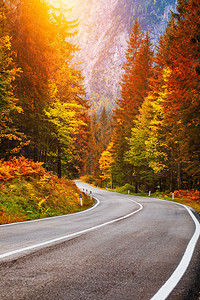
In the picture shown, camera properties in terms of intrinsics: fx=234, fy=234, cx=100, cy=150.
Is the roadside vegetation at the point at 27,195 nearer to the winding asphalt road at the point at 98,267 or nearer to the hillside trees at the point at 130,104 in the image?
the winding asphalt road at the point at 98,267

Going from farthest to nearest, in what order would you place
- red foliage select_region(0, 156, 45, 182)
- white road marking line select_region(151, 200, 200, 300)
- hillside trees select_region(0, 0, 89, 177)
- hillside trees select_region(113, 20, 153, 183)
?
hillside trees select_region(113, 20, 153, 183)
hillside trees select_region(0, 0, 89, 177)
red foliage select_region(0, 156, 45, 182)
white road marking line select_region(151, 200, 200, 300)

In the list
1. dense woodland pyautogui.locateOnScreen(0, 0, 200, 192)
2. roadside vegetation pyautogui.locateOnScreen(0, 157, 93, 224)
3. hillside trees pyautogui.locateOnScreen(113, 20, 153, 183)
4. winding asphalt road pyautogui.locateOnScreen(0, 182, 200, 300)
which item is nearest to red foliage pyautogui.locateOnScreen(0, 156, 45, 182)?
roadside vegetation pyautogui.locateOnScreen(0, 157, 93, 224)

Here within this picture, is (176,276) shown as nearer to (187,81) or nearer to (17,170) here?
(17,170)

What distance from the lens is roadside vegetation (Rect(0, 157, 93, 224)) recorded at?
10.5 m

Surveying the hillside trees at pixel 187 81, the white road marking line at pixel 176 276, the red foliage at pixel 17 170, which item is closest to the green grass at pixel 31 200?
the red foliage at pixel 17 170

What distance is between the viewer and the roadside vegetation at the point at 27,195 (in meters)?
10.5

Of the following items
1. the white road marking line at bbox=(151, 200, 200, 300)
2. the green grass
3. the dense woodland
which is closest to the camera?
the white road marking line at bbox=(151, 200, 200, 300)

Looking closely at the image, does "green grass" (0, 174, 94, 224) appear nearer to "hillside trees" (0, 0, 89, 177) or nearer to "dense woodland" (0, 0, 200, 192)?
"dense woodland" (0, 0, 200, 192)

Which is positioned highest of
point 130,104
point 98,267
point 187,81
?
point 130,104

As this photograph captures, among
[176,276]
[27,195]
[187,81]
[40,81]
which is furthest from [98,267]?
[40,81]

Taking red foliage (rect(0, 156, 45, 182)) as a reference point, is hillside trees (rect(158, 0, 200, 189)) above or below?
above

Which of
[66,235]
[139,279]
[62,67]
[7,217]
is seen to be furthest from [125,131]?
[139,279]

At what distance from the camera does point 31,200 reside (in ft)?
39.4

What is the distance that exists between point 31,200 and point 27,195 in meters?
0.37
